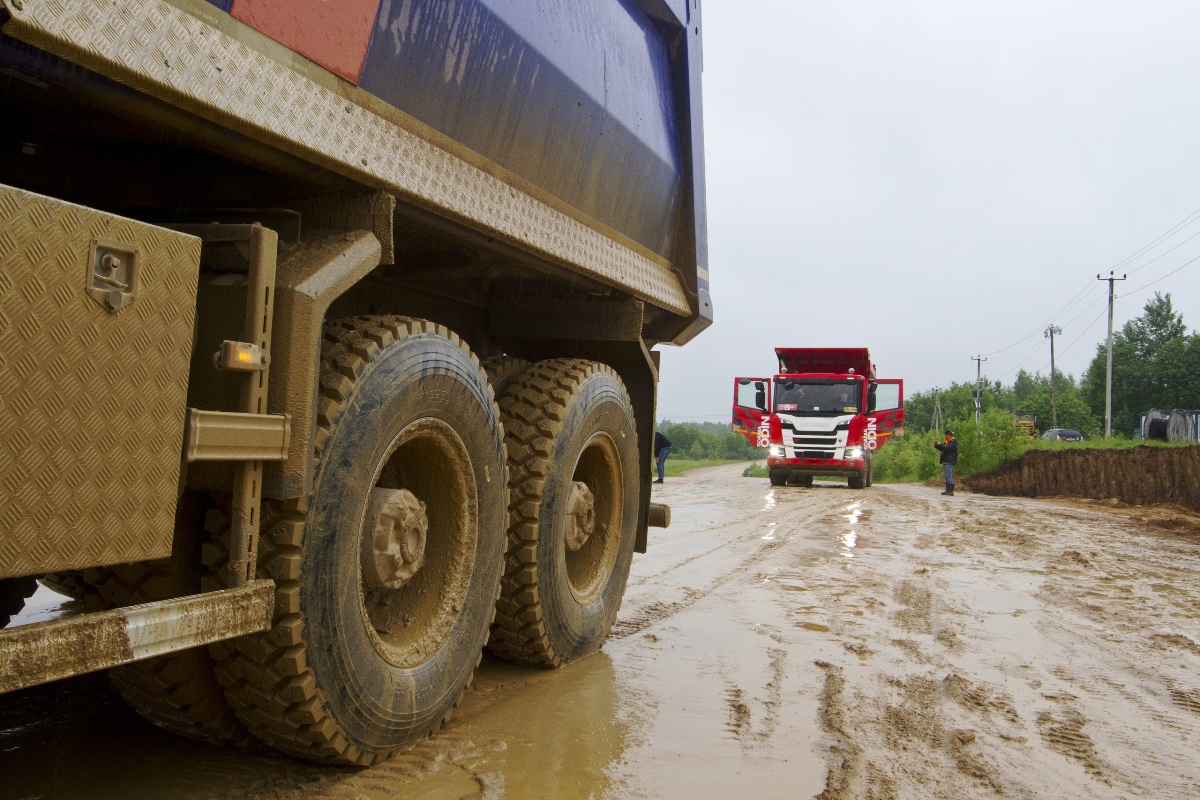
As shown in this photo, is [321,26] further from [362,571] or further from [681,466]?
[681,466]

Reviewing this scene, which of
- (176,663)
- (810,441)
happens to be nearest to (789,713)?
(176,663)

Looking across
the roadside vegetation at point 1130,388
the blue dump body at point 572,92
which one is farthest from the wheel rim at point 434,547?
the roadside vegetation at point 1130,388

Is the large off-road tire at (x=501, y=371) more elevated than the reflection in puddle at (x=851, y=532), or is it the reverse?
the large off-road tire at (x=501, y=371)

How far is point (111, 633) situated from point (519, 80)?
2298 millimetres

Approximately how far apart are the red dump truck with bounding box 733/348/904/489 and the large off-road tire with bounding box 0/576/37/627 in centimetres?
1941

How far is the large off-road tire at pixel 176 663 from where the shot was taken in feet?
7.27

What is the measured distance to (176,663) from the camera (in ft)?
7.91

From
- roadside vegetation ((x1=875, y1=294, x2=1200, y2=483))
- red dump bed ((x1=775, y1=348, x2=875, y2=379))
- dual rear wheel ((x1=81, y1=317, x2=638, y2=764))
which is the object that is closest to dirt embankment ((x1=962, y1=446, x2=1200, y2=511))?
red dump bed ((x1=775, y1=348, x2=875, y2=379))

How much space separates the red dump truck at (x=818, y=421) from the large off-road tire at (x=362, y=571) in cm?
1917

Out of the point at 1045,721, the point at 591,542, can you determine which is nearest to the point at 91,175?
the point at 591,542

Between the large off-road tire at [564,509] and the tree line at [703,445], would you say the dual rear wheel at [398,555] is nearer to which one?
the large off-road tire at [564,509]

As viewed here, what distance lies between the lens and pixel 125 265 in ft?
6.08

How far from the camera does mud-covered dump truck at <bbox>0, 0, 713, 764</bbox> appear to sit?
5.82 ft

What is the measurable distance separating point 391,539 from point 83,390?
1.16 metres
